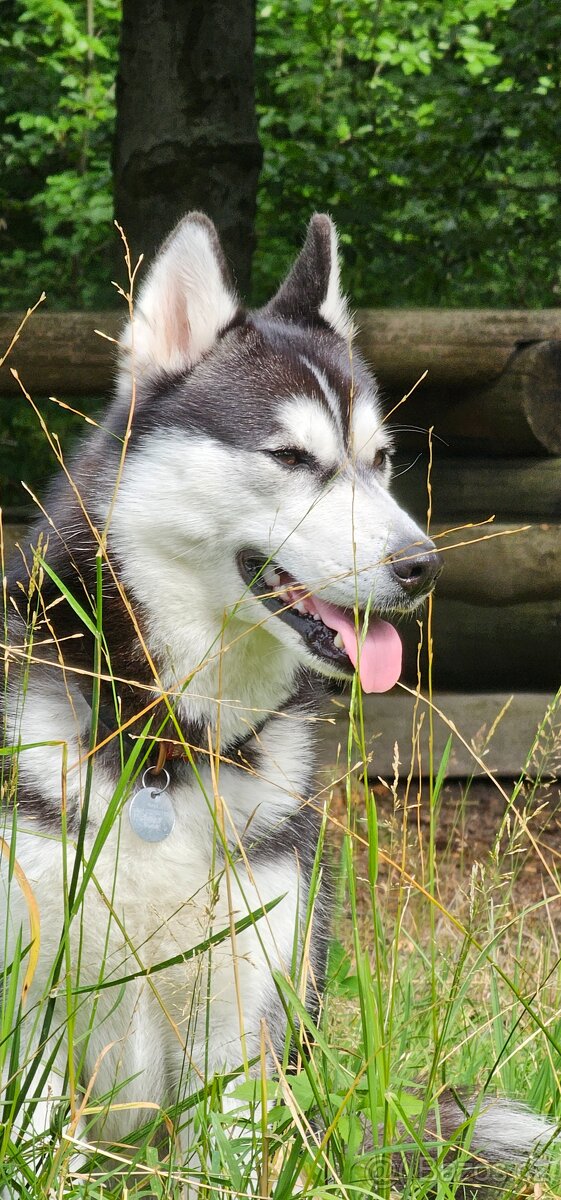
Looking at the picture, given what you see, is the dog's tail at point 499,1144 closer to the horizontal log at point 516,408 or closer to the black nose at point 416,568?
the black nose at point 416,568

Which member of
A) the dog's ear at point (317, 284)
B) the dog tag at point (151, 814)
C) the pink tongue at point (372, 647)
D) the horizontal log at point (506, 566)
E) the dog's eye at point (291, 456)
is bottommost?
the dog tag at point (151, 814)

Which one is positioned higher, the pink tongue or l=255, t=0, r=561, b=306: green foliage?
l=255, t=0, r=561, b=306: green foliage

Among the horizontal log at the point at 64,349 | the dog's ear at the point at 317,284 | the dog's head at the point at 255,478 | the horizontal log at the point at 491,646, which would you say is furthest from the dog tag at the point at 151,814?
the horizontal log at the point at 491,646

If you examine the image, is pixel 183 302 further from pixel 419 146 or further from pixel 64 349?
pixel 419 146

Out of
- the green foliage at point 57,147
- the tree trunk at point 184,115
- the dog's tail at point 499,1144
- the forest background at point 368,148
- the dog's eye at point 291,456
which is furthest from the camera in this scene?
the green foliage at point 57,147

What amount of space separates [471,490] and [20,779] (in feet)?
8.41

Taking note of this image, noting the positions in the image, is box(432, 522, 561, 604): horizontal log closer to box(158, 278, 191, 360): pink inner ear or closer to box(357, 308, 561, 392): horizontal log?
box(357, 308, 561, 392): horizontal log

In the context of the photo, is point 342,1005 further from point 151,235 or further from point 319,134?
point 319,134

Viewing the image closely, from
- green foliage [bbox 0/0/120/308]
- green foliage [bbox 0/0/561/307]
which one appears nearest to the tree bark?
green foliage [bbox 0/0/561/307]

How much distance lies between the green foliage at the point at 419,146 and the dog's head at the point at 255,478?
4574mm

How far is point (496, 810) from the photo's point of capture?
14.2 ft

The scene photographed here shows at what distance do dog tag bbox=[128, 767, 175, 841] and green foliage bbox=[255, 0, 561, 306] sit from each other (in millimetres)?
5445

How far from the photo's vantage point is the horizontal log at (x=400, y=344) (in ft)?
12.9

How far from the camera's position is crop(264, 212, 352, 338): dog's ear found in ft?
9.34
